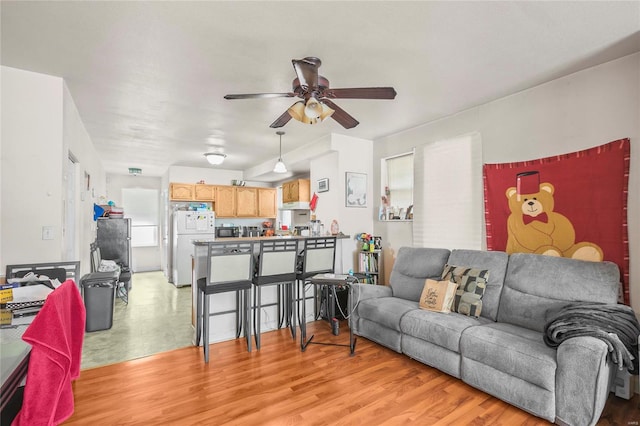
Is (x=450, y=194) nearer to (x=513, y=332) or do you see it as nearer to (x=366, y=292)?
(x=366, y=292)

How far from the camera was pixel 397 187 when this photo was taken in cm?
470

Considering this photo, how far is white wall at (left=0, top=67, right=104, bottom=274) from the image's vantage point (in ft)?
8.68

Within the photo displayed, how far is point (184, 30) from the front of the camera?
6.90ft

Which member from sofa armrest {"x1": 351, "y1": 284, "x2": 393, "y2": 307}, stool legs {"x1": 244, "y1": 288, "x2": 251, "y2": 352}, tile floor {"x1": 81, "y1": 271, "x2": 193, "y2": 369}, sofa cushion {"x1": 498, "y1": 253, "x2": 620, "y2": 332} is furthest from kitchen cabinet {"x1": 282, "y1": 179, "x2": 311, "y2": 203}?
sofa cushion {"x1": 498, "y1": 253, "x2": 620, "y2": 332}

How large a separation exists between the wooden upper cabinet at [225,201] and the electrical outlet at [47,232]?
4472mm

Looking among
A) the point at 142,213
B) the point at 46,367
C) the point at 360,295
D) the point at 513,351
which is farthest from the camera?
the point at 142,213

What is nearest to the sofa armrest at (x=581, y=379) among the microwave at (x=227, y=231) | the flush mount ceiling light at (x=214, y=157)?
the flush mount ceiling light at (x=214, y=157)

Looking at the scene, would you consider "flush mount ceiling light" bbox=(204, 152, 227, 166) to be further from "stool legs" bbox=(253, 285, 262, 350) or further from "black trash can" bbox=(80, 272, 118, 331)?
"stool legs" bbox=(253, 285, 262, 350)

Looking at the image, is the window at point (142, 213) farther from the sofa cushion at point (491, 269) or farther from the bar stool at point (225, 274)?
the sofa cushion at point (491, 269)

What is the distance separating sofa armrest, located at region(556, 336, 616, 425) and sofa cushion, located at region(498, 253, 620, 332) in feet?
1.74

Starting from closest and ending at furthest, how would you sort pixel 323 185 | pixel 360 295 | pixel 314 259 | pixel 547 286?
pixel 547 286
pixel 360 295
pixel 314 259
pixel 323 185

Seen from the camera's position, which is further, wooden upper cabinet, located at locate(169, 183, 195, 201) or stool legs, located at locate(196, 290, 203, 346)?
wooden upper cabinet, located at locate(169, 183, 195, 201)

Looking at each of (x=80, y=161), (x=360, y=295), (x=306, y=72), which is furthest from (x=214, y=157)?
(x=306, y=72)

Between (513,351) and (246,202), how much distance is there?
6363 mm
